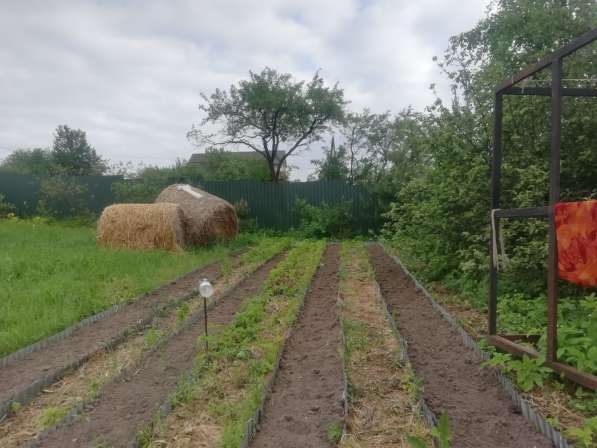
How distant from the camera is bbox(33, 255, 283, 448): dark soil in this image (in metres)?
2.43

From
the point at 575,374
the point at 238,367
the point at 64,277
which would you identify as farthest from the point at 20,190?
the point at 575,374

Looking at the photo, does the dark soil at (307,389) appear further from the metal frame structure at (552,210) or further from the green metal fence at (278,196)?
the green metal fence at (278,196)

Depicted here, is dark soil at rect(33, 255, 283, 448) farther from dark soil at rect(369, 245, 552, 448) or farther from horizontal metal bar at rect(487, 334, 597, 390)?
horizontal metal bar at rect(487, 334, 597, 390)

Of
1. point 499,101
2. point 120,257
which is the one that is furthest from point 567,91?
point 120,257

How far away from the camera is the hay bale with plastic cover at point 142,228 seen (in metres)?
9.09

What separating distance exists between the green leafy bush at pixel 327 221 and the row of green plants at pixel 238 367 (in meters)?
7.74

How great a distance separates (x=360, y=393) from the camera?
288 cm

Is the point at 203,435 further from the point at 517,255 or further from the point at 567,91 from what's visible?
the point at 517,255

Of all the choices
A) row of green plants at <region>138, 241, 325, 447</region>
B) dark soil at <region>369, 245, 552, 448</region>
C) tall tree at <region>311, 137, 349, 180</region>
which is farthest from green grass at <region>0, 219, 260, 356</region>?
tall tree at <region>311, 137, 349, 180</region>

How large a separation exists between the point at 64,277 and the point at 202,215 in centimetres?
432

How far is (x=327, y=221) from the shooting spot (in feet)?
43.6

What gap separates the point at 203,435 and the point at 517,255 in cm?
361

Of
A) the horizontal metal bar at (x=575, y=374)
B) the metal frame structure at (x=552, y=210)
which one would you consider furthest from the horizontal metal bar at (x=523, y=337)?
the horizontal metal bar at (x=575, y=374)

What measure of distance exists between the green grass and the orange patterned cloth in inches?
161
